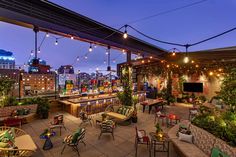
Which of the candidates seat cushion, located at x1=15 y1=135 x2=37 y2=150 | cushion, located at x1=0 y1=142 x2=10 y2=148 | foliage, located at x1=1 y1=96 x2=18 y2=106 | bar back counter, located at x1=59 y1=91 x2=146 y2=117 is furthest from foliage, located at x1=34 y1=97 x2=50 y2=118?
cushion, located at x1=0 y1=142 x2=10 y2=148

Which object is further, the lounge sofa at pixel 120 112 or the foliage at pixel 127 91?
the foliage at pixel 127 91

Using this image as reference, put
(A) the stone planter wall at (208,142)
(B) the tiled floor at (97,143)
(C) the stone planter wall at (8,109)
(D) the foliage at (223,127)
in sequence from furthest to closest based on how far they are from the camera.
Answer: (C) the stone planter wall at (8,109) < (B) the tiled floor at (97,143) < (D) the foliage at (223,127) < (A) the stone planter wall at (208,142)

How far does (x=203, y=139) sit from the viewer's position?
14.0 feet

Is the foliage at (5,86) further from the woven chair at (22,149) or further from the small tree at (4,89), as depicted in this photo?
the woven chair at (22,149)

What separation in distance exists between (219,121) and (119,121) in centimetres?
455

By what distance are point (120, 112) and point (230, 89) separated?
5366 mm

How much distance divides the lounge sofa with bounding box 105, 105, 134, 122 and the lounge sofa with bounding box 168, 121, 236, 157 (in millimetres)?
2968

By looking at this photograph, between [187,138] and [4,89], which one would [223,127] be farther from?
[4,89]

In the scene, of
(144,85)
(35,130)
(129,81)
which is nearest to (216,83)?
(144,85)

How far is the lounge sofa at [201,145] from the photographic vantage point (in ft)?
11.7

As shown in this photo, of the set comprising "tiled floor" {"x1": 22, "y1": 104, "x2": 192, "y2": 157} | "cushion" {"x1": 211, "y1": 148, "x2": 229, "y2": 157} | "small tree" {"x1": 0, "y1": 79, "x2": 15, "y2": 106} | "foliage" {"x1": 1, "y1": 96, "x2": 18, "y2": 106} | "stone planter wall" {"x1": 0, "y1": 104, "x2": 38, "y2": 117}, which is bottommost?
"tiled floor" {"x1": 22, "y1": 104, "x2": 192, "y2": 157}

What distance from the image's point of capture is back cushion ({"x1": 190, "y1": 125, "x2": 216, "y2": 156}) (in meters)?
3.96

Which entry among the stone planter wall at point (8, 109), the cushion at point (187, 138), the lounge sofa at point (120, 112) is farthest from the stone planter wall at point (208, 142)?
the stone planter wall at point (8, 109)

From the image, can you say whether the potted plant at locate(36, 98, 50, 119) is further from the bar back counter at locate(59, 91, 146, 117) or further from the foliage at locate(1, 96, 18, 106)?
the bar back counter at locate(59, 91, 146, 117)
